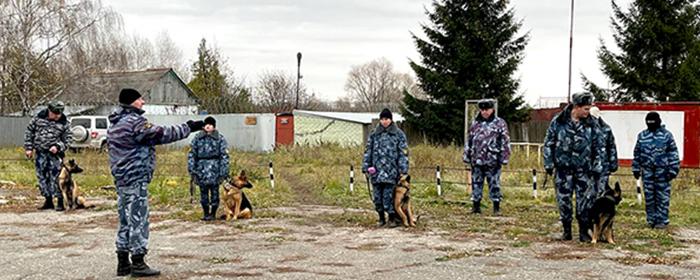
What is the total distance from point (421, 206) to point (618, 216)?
124 inches

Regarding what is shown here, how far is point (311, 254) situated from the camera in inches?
318

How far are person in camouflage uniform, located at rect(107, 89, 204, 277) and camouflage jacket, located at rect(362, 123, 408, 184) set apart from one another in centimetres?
361

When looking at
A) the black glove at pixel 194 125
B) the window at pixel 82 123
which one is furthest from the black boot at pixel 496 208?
the window at pixel 82 123

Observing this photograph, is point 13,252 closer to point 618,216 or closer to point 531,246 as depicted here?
point 531,246

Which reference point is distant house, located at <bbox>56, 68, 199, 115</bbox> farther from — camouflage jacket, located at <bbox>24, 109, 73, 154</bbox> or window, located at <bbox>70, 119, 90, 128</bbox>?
camouflage jacket, located at <bbox>24, 109, 73, 154</bbox>

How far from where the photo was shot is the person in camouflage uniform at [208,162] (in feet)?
34.8

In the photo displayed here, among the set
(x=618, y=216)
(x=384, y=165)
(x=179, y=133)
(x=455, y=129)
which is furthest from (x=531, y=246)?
(x=455, y=129)

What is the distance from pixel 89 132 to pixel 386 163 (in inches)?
817

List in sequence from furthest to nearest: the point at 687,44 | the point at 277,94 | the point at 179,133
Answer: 1. the point at 277,94
2. the point at 687,44
3. the point at 179,133

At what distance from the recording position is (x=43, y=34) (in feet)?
105

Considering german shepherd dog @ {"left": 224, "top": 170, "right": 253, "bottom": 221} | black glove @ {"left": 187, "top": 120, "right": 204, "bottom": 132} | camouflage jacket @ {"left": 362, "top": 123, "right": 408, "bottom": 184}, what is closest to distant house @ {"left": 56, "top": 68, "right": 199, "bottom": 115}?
german shepherd dog @ {"left": 224, "top": 170, "right": 253, "bottom": 221}

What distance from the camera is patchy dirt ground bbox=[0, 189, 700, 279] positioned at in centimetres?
704

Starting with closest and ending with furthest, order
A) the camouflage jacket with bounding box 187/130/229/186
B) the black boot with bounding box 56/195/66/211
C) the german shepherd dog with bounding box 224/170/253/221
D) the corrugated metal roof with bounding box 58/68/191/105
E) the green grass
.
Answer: the green grass → the camouflage jacket with bounding box 187/130/229/186 → the german shepherd dog with bounding box 224/170/253/221 → the black boot with bounding box 56/195/66/211 → the corrugated metal roof with bounding box 58/68/191/105

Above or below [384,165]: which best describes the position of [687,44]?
above
